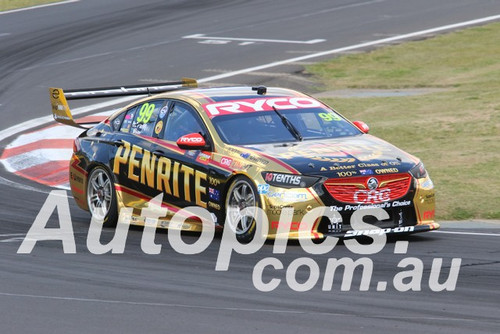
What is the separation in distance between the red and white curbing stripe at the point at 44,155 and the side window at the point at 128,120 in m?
2.56

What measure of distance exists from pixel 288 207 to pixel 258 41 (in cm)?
1866

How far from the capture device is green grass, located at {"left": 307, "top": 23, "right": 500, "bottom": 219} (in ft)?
43.5

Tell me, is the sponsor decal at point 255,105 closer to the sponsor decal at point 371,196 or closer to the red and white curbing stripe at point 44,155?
the sponsor decal at point 371,196

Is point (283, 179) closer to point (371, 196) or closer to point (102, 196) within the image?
point (371, 196)

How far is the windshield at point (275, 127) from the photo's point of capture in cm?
1105

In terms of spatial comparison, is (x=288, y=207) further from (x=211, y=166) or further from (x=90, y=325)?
(x=90, y=325)

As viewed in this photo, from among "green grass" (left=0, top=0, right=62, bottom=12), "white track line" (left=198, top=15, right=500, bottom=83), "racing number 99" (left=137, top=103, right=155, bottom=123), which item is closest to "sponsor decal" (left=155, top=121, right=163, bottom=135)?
"racing number 99" (left=137, top=103, right=155, bottom=123)

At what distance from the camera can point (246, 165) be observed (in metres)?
10.4

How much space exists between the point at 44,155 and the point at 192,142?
6.37 m

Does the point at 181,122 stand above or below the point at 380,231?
above

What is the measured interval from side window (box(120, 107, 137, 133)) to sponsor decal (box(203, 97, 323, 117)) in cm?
112

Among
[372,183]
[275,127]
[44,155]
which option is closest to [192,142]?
[275,127]

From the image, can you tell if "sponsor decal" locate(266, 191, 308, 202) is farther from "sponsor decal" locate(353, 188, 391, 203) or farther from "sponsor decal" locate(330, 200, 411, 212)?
"sponsor decal" locate(353, 188, 391, 203)

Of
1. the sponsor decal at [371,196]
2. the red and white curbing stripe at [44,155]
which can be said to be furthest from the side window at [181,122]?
the red and white curbing stripe at [44,155]
